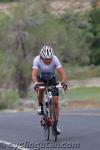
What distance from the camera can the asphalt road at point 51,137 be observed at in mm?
13203

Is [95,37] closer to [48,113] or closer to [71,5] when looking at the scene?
[71,5]

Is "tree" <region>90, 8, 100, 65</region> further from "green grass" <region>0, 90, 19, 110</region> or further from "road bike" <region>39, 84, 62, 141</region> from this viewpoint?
"road bike" <region>39, 84, 62, 141</region>

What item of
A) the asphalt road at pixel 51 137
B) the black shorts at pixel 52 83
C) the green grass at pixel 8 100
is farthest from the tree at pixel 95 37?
the black shorts at pixel 52 83

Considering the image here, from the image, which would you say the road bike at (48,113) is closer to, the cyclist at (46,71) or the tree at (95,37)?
the cyclist at (46,71)

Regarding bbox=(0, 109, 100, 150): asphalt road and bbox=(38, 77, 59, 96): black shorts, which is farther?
bbox=(38, 77, 59, 96): black shorts

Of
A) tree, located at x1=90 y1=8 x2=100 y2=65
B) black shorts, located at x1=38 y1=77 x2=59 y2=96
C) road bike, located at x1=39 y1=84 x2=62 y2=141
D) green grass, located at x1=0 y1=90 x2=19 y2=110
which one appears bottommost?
tree, located at x1=90 y1=8 x2=100 y2=65

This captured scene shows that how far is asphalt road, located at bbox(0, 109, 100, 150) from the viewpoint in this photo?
13203mm

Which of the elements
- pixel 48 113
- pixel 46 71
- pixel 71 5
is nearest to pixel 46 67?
pixel 46 71

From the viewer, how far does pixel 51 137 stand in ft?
47.7

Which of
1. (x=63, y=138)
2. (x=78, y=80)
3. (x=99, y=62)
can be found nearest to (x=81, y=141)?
(x=63, y=138)

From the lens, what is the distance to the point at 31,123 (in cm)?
1920

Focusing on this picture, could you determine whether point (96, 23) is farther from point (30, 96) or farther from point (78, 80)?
point (30, 96)

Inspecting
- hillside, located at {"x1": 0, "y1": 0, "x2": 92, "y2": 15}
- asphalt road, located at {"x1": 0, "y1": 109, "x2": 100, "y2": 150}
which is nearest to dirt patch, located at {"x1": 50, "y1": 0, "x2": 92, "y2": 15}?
hillside, located at {"x1": 0, "y1": 0, "x2": 92, "y2": 15}

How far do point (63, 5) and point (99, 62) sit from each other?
2302cm
